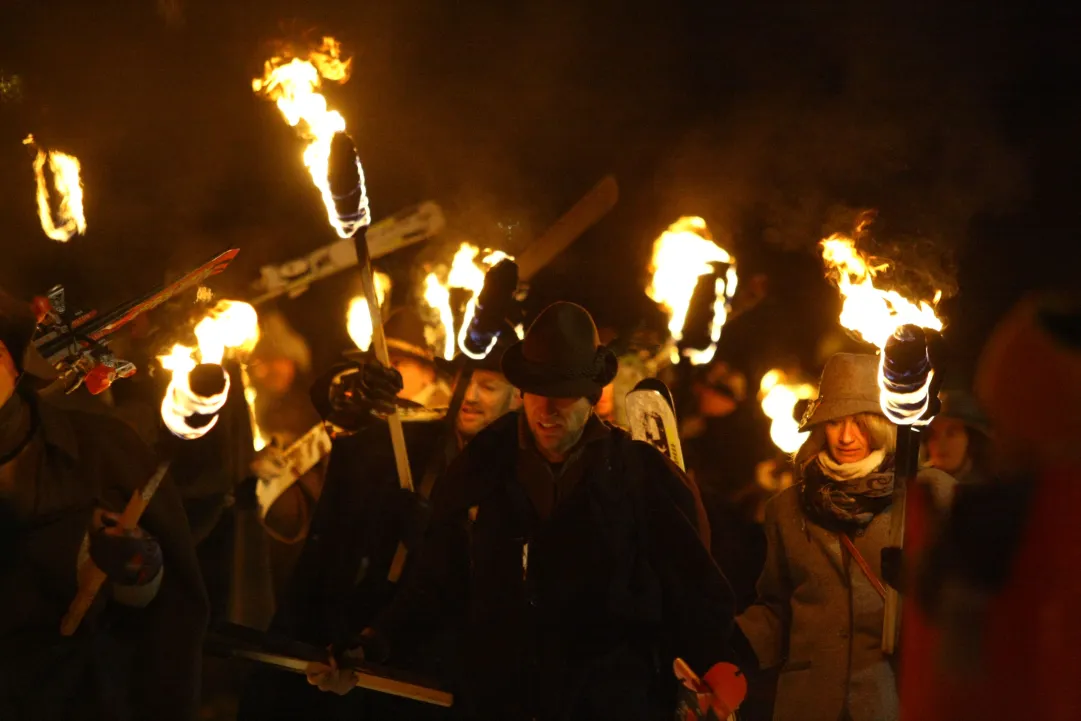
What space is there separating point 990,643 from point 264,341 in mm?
6294

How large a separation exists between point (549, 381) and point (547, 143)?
7.03m

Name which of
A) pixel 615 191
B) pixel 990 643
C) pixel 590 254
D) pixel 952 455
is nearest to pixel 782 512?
pixel 952 455

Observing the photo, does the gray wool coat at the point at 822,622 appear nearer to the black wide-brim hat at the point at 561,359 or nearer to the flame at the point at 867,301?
the flame at the point at 867,301

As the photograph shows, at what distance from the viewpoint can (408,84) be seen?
11109 millimetres

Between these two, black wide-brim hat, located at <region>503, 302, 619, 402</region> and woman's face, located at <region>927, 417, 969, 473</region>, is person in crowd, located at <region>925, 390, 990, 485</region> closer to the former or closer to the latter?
woman's face, located at <region>927, 417, 969, 473</region>

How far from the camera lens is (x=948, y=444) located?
6.75 meters

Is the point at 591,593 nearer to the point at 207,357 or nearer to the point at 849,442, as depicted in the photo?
the point at 849,442

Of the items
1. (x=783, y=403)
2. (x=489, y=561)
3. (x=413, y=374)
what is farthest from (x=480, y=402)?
(x=783, y=403)

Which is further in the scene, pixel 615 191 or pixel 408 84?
pixel 408 84

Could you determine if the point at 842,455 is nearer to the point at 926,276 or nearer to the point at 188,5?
the point at 926,276

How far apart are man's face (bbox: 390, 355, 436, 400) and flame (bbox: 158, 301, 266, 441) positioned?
3.08 feet

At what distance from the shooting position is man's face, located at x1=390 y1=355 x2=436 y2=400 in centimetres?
669

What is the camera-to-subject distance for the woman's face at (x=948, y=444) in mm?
6648

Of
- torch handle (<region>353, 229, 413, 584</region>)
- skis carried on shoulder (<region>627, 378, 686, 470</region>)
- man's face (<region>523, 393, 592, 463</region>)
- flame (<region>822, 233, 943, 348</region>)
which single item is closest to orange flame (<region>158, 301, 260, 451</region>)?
torch handle (<region>353, 229, 413, 584</region>)
